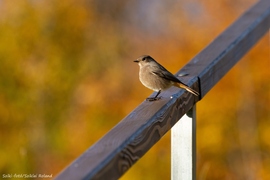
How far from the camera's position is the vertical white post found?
Answer: 2.28m

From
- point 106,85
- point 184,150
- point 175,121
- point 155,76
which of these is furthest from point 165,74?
point 106,85

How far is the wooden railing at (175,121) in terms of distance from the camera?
1.57m

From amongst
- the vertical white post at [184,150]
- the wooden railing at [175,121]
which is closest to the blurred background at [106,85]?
the wooden railing at [175,121]

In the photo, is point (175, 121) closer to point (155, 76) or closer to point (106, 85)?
point (155, 76)

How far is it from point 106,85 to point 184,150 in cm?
1871

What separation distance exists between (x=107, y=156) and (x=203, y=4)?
55.7ft

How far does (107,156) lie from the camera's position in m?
1.58

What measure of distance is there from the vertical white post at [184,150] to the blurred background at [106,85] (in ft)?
35.7

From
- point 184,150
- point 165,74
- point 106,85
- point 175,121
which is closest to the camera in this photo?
point 175,121

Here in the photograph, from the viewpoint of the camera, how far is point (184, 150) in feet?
7.50

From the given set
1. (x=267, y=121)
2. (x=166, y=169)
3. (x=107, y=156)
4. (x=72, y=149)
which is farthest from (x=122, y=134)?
(x=72, y=149)

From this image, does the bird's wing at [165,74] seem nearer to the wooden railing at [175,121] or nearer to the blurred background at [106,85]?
the wooden railing at [175,121]

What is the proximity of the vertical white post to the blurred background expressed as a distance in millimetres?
10883

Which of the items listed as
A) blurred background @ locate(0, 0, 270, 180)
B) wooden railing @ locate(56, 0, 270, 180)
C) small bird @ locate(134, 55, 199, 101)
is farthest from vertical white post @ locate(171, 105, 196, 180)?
blurred background @ locate(0, 0, 270, 180)
